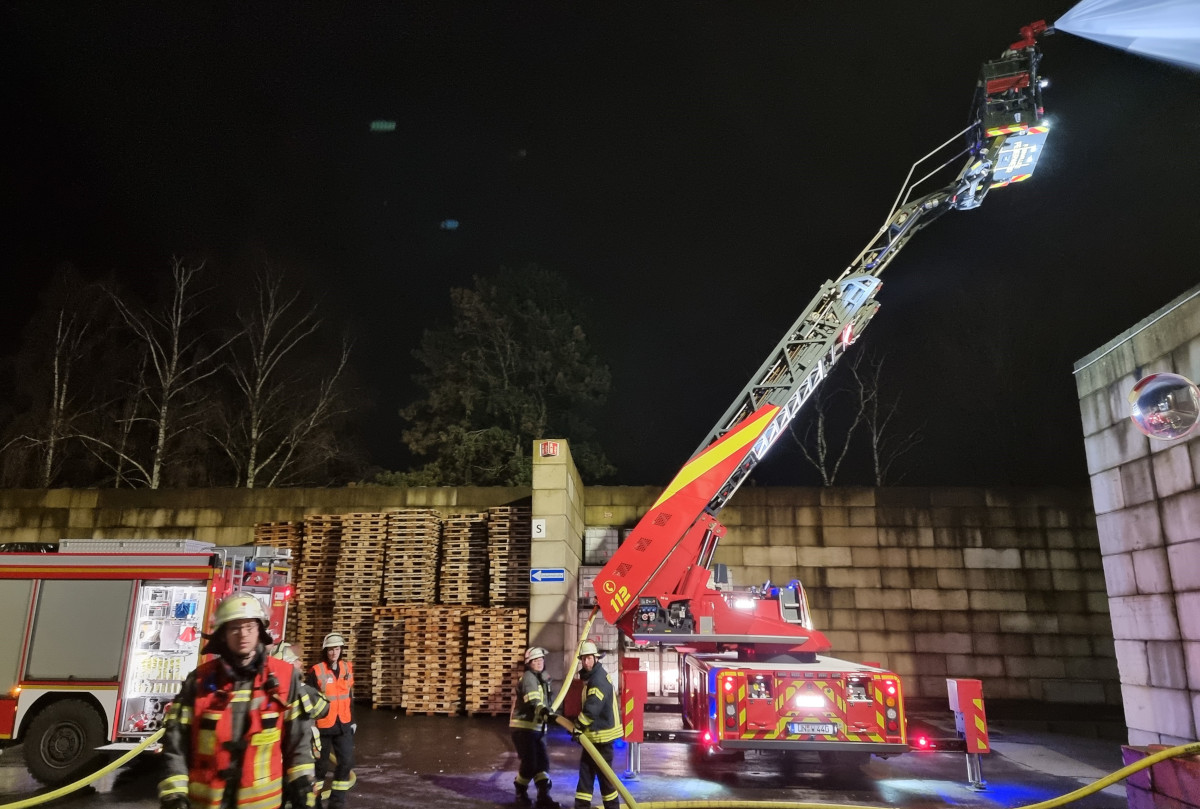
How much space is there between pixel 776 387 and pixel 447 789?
22.1 ft

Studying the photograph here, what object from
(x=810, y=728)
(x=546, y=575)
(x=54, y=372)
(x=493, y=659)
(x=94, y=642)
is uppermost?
(x=54, y=372)

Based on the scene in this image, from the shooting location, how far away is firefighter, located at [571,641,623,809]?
664cm

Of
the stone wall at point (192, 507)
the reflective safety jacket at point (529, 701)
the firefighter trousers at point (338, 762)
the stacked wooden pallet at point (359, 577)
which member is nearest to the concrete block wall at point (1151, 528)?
the reflective safety jacket at point (529, 701)

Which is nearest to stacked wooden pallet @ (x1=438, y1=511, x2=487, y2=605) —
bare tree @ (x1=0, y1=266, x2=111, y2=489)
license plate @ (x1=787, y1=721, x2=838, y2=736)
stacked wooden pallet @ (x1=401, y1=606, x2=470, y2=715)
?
stacked wooden pallet @ (x1=401, y1=606, x2=470, y2=715)

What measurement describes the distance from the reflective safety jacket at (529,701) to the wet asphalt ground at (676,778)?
2.98 feet

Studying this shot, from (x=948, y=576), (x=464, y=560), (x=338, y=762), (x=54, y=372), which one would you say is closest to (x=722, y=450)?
(x=338, y=762)

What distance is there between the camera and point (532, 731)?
746cm

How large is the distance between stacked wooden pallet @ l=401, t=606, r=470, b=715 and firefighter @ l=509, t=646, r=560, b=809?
5.85 m

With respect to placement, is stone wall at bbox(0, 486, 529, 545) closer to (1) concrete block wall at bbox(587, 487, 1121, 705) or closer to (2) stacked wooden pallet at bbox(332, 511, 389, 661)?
(2) stacked wooden pallet at bbox(332, 511, 389, 661)

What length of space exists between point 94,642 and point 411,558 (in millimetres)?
6144

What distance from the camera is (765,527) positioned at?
15.3 metres

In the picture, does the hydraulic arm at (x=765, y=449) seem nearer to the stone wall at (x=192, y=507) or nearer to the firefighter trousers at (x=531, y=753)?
the firefighter trousers at (x=531, y=753)

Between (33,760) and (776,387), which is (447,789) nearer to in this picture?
(33,760)

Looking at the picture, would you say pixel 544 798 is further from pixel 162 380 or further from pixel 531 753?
pixel 162 380
